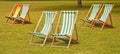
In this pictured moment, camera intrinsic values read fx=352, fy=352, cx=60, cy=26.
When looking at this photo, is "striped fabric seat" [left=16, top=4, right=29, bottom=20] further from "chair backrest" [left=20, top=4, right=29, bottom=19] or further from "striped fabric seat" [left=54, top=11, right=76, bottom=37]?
"striped fabric seat" [left=54, top=11, right=76, bottom=37]

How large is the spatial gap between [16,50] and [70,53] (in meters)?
1.63

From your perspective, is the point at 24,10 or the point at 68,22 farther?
the point at 24,10

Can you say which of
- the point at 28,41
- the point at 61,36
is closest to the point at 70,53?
the point at 61,36

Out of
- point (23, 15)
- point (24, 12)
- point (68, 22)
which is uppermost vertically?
point (68, 22)

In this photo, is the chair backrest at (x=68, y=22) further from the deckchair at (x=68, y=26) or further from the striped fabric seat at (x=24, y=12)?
the striped fabric seat at (x=24, y=12)

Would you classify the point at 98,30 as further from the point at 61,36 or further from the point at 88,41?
the point at 61,36

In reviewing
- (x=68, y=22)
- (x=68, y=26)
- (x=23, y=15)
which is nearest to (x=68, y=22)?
(x=68, y=22)

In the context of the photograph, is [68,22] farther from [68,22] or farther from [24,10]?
[24,10]

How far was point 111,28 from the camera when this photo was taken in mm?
15133

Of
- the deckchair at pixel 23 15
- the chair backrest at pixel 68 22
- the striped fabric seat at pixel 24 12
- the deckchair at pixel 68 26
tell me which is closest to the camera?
the deckchair at pixel 68 26

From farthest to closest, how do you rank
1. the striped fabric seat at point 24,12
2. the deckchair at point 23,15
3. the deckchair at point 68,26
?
the striped fabric seat at point 24,12 < the deckchair at point 23,15 < the deckchair at point 68,26

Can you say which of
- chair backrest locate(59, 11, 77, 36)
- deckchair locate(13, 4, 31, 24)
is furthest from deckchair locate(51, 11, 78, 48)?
deckchair locate(13, 4, 31, 24)

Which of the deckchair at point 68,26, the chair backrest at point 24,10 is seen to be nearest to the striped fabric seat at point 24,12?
the chair backrest at point 24,10

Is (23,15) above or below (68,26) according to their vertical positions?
below
